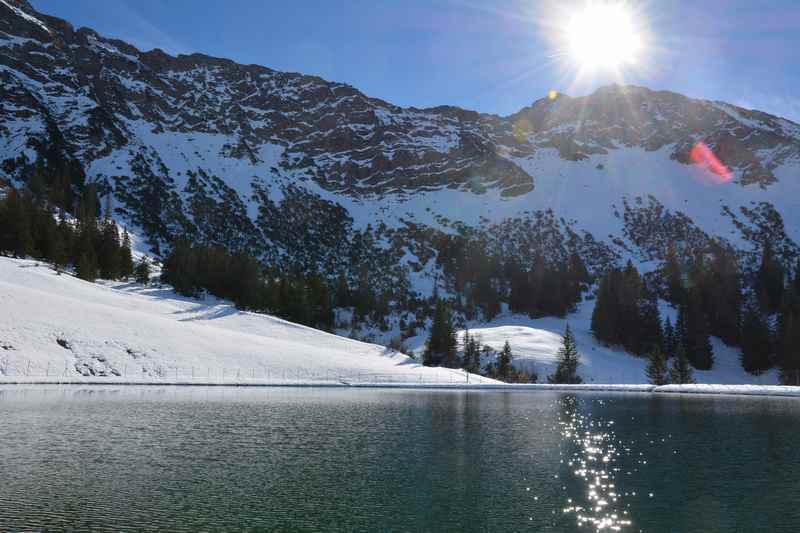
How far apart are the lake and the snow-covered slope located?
1829 centimetres

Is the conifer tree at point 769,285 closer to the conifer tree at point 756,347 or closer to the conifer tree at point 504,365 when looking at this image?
the conifer tree at point 756,347

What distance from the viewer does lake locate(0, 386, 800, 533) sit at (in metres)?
20.8

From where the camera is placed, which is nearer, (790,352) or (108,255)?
(790,352)

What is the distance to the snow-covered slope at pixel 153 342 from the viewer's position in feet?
232

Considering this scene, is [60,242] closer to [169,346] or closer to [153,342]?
[153,342]

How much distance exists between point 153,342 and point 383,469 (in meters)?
63.0

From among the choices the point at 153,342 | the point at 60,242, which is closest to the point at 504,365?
the point at 153,342

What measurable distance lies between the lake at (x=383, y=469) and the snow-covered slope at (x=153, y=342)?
720 inches

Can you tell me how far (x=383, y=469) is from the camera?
28797mm

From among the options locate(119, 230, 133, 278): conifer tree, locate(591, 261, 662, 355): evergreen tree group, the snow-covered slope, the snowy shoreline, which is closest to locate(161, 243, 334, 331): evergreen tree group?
locate(119, 230, 133, 278): conifer tree

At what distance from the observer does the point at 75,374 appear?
226 ft

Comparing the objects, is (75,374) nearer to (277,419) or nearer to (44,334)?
(44,334)

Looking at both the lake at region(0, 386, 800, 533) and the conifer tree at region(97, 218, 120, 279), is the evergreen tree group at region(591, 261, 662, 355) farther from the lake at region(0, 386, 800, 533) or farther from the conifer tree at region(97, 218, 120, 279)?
the conifer tree at region(97, 218, 120, 279)

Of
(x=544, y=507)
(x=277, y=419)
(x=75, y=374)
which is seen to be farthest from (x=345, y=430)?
(x=75, y=374)
